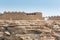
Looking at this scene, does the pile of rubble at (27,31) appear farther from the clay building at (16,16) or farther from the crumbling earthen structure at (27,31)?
the clay building at (16,16)

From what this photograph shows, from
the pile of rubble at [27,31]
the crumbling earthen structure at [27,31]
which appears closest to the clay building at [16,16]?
the crumbling earthen structure at [27,31]

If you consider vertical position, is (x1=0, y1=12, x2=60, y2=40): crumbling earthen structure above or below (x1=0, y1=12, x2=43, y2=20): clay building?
below

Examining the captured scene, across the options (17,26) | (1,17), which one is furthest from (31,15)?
(17,26)

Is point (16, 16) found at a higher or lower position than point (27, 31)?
higher

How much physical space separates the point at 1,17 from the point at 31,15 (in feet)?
10.9

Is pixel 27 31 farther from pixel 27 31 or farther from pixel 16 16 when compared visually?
pixel 16 16

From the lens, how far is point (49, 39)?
28.4 metres

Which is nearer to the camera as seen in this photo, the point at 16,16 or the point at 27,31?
A: the point at 27,31

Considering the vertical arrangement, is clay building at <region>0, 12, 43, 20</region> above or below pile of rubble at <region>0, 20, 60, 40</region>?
above

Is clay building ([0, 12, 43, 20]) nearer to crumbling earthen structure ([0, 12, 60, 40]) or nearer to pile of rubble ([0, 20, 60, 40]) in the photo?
crumbling earthen structure ([0, 12, 60, 40])

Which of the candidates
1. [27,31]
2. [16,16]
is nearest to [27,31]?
[27,31]

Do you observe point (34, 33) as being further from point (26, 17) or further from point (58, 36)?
point (26, 17)

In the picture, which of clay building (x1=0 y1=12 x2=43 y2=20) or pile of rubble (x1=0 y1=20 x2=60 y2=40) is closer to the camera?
pile of rubble (x1=0 y1=20 x2=60 y2=40)

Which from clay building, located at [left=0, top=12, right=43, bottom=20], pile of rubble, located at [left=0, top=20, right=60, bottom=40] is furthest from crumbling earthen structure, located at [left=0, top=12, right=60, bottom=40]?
clay building, located at [left=0, top=12, right=43, bottom=20]
